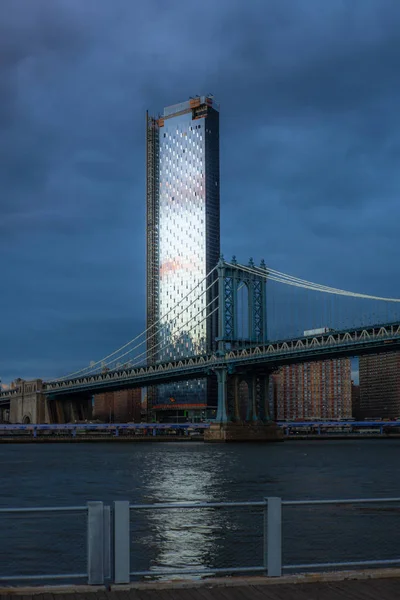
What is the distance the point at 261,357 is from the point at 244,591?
105 meters

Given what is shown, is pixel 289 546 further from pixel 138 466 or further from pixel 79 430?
pixel 79 430

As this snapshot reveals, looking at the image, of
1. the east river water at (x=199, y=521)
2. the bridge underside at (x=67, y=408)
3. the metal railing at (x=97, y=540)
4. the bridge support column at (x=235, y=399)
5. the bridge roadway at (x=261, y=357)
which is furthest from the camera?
the bridge underside at (x=67, y=408)

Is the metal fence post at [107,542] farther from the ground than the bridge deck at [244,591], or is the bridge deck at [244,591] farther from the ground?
the metal fence post at [107,542]

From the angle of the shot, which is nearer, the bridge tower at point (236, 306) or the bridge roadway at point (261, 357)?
the bridge roadway at point (261, 357)

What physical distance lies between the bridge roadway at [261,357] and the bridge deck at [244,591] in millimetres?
86976

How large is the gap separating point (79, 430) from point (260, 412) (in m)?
61.4

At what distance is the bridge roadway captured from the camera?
99.7 metres

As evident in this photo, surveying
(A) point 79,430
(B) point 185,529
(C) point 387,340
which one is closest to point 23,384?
(A) point 79,430

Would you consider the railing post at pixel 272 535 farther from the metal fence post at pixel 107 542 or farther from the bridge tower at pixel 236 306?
the bridge tower at pixel 236 306

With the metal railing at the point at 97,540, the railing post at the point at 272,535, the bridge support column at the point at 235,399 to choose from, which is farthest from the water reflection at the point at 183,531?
the bridge support column at the point at 235,399

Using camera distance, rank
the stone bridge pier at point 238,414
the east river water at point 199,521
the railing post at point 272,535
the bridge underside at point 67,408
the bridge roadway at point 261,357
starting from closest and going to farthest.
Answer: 1. the railing post at point 272,535
2. the east river water at point 199,521
3. the bridge roadway at point 261,357
4. the stone bridge pier at point 238,414
5. the bridge underside at point 67,408

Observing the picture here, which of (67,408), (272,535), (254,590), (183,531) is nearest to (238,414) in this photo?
(67,408)

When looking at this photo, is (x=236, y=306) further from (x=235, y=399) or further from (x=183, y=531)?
(x=183, y=531)

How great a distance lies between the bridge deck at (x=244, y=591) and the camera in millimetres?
10445
